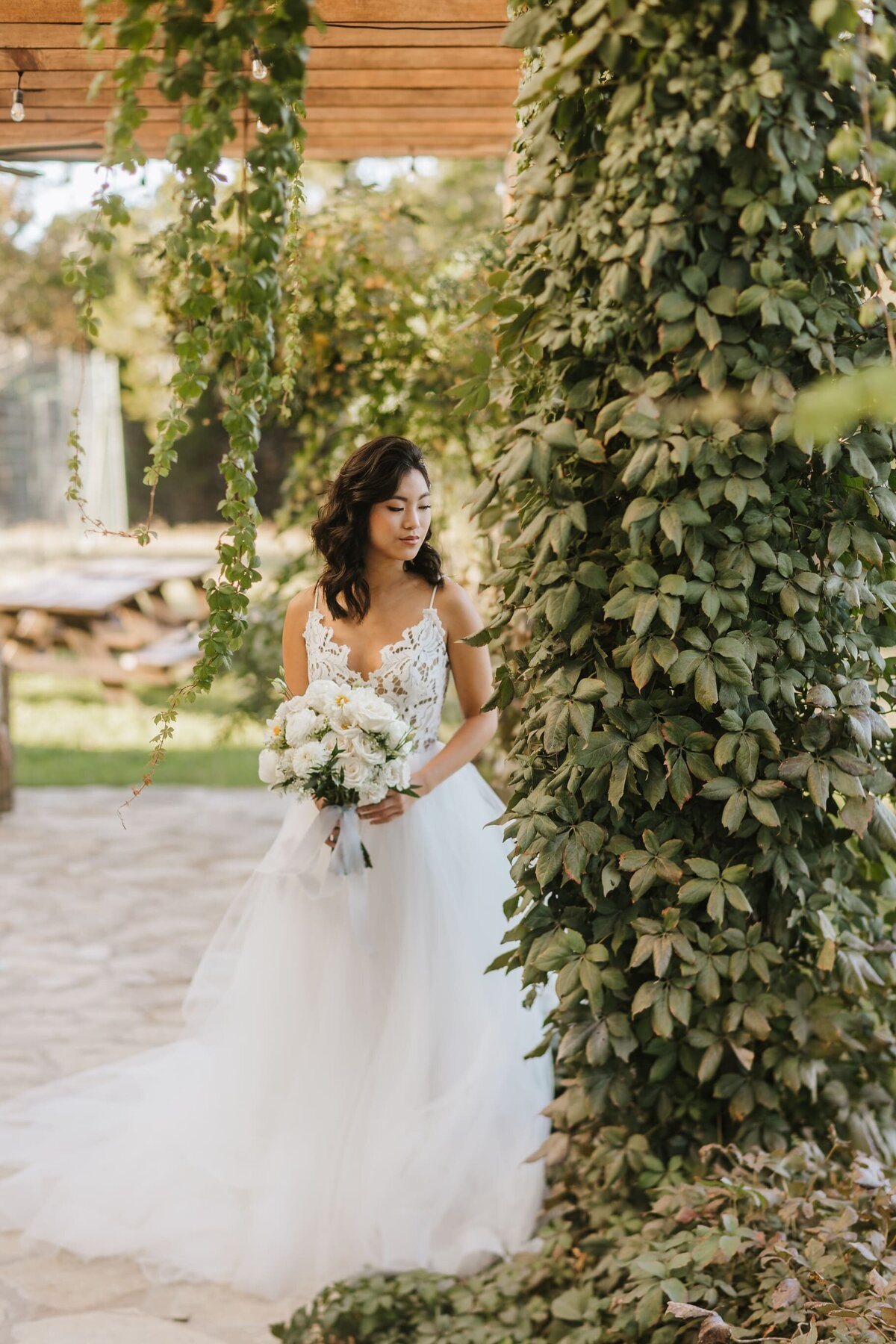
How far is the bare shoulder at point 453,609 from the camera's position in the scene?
322 centimetres

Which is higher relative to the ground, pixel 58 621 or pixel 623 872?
pixel 58 621

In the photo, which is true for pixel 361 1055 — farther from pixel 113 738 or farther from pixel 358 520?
pixel 113 738

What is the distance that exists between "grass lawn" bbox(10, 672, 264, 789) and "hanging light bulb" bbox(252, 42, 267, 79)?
455cm

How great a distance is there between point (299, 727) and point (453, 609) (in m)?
0.65

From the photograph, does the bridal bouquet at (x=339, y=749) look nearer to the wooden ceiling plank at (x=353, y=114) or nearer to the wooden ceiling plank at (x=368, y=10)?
the wooden ceiling plank at (x=368, y=10)

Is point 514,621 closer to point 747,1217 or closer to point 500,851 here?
point 500,851

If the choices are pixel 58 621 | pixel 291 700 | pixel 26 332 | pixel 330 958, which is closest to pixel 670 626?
pixel 291 700

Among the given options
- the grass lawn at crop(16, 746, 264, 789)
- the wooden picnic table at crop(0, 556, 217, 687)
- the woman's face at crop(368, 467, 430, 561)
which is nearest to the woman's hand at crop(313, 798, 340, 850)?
the woman's face at crop(368, 467, 430, 561)

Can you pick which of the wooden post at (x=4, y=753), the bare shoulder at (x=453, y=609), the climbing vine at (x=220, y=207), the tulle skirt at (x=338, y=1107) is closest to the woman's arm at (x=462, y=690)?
the bare shoulder at (x=453, y=609)

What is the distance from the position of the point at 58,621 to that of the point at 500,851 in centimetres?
749

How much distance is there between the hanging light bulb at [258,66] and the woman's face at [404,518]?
3.16 ft

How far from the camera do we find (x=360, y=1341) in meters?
2.53

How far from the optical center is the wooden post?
689 centimetres

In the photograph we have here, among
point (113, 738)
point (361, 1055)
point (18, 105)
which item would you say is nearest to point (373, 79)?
point (18, 105)
